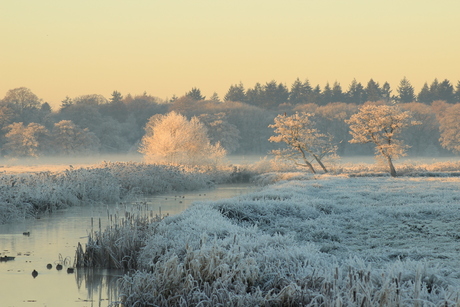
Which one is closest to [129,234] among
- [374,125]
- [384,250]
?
[384,250]

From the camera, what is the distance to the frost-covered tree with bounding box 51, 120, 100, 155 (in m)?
60.0

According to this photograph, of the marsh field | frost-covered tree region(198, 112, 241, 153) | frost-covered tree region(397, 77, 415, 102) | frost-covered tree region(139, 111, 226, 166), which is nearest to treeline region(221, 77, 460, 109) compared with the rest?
frost-covered tree region(397, 77, 415, 102)

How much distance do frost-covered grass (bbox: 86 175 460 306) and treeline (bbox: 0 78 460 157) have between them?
48838 millimetres

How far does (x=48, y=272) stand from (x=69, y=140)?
2059 inches

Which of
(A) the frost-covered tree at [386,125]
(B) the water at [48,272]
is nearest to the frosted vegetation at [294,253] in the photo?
(B) the water at [48,272]

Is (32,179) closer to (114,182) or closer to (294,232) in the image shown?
(114,182)

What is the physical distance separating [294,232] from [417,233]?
2537 mm

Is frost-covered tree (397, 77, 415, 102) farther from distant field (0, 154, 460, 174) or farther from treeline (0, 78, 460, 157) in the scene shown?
distant field (0, 154, 460, 174)

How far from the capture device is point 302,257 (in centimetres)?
794

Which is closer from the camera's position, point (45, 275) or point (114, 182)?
point (45, 275)

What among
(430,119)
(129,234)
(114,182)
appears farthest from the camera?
(430,119)

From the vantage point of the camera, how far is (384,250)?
933 centimetres

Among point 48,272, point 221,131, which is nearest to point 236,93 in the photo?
point 221,131

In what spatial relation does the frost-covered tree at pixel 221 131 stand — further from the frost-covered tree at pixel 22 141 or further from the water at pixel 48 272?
the water at pixel 48 272
